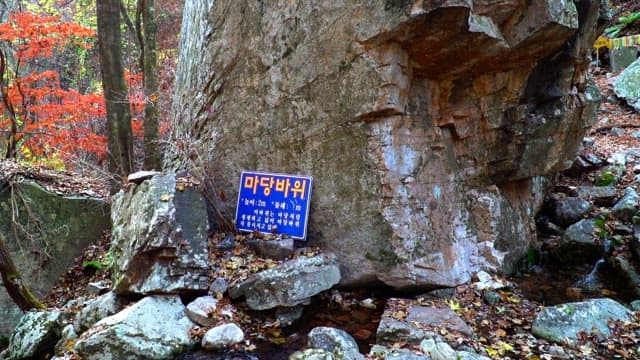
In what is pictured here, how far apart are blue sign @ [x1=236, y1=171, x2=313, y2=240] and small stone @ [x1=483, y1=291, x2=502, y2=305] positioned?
8.12 ft

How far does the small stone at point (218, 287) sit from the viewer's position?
4.97 m

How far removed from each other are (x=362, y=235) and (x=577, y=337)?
255cm

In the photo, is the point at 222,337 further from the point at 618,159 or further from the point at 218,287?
the point at 618,159

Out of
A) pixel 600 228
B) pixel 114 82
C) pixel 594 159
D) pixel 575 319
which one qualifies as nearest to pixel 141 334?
pixel 575 319

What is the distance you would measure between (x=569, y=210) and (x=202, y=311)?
6719 millimetres

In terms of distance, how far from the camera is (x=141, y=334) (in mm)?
4266

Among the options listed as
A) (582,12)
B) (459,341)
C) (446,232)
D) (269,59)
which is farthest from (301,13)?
(459,341)

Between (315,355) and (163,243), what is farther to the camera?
(163,243)

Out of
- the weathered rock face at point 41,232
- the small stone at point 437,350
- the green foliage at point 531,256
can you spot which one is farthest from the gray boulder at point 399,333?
the weathered rock face at point 41,232

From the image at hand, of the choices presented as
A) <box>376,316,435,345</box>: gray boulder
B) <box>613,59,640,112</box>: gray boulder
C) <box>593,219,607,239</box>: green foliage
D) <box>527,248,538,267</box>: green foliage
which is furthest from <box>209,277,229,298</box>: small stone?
<box>613,59,640,112</box>: gray boulder

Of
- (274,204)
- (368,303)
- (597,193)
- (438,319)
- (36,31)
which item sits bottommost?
(368,303)

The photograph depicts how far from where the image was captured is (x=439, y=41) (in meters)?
5.04

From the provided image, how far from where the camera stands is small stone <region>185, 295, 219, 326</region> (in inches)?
183

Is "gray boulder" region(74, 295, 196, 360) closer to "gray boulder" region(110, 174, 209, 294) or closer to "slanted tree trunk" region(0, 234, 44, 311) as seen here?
"gray boulder" region(110, 174, 209, 294)
